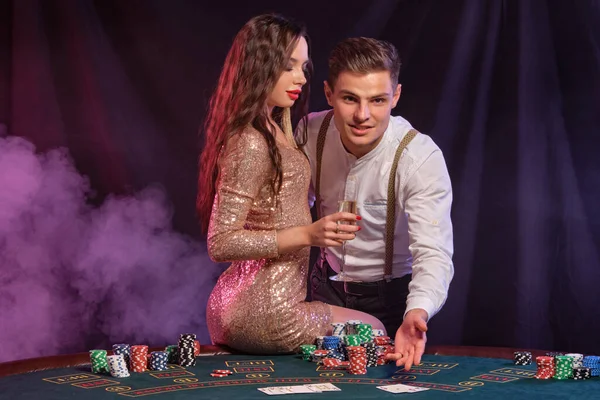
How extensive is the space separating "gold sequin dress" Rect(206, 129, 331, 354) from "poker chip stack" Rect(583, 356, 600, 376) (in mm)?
913

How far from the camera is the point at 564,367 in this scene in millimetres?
2588

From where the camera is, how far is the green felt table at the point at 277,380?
2.34m

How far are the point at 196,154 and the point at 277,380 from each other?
7.43ft

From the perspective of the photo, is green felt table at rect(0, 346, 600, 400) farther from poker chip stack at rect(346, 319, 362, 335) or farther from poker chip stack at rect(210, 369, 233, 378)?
poker chip stack at rect(346, 319, 362, 335)

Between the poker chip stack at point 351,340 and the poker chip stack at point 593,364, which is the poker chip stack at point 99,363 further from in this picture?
the poker chip stack at point 593,364

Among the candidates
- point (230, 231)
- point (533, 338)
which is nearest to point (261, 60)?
point (230, 231)

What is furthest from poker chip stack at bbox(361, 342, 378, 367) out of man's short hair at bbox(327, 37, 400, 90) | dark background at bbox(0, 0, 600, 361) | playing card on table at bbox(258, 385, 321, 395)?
dark background at bbox(0, 0, 600, 361)

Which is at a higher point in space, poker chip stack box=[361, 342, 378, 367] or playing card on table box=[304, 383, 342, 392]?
poker chip stack box=[361, 342, 378, 367]

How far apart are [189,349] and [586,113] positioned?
8.32 ft

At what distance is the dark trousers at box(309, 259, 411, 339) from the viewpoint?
12.1ft

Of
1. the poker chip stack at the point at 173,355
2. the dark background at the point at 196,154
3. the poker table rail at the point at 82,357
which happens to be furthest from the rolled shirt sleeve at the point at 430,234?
the dark background at the point at 196,154

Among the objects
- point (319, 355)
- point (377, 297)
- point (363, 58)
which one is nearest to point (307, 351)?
point (319, 355)

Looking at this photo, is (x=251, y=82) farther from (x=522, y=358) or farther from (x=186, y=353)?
(x=522, y=358)

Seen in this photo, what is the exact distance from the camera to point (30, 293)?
4.34m
